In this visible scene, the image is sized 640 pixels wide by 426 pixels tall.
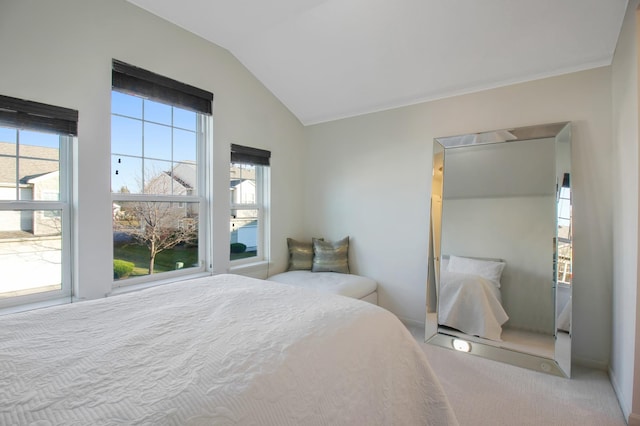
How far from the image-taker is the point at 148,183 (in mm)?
2607

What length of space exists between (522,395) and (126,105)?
3.71 m

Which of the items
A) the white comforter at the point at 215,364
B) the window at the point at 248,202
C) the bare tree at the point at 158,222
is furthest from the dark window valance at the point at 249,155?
the white comforter at the point at 215,364

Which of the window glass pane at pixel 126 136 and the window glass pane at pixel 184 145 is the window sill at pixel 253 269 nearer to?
the window glass pane at pixel 184 145

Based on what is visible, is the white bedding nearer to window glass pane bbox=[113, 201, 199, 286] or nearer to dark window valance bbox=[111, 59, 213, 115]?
window glass pane bbox=[113, 201, 199, 286]

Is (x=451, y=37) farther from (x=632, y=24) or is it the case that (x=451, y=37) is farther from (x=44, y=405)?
(x=44, y=405)

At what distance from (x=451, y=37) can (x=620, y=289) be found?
7.27ft

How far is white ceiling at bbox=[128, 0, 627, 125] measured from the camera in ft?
7.08

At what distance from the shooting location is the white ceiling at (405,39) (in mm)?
2158

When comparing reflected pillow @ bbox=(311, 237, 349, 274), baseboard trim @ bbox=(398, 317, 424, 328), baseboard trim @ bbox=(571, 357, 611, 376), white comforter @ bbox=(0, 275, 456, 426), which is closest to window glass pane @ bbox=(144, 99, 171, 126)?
white comforter @ bbox=(0, 275, 456, 426)

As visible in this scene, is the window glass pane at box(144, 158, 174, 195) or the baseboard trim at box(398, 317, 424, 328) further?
the baseboard trim at box(398, 317, 424, 328)

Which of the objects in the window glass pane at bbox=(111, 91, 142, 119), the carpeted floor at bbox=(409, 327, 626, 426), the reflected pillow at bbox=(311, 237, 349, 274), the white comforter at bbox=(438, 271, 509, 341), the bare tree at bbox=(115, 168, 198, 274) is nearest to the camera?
the carpeted floor at bbox=(409, 327, 626, 426)

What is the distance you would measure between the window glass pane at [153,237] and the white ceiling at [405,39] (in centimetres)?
165

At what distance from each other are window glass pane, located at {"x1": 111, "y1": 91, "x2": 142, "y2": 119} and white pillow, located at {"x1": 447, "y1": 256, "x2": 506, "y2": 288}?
3146 mm

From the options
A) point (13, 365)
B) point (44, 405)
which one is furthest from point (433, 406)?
point (13, 365)
